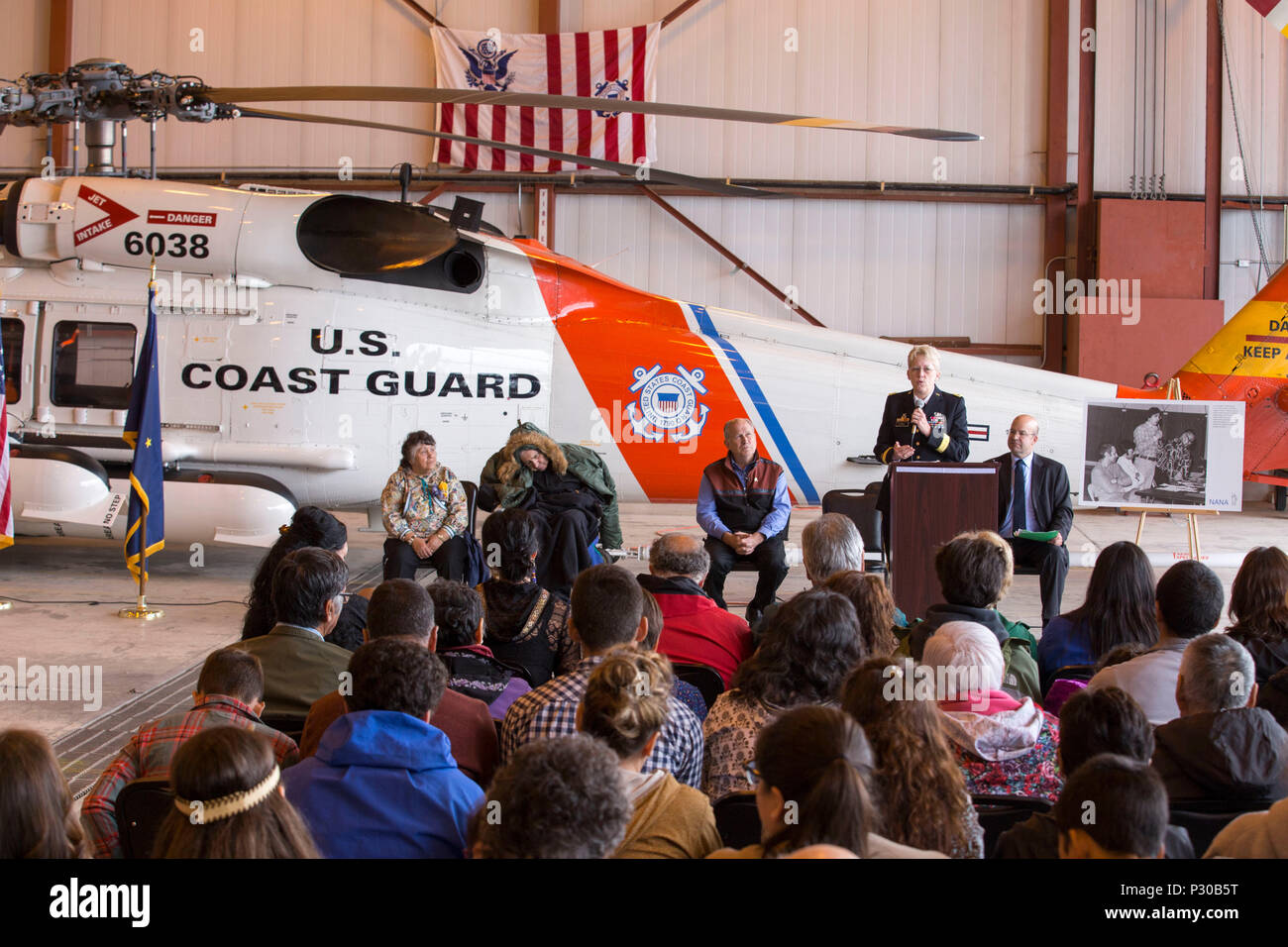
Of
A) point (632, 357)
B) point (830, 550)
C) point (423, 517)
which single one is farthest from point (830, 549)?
point (632, 357)

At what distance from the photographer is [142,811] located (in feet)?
8.43

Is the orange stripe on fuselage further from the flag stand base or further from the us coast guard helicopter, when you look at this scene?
the flag stand base

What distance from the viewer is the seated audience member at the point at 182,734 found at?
2.69 m

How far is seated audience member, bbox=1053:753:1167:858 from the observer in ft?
6.23

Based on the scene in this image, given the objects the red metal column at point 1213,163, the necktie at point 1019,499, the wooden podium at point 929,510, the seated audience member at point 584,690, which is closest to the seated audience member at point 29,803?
the seated audience member at point 584,690

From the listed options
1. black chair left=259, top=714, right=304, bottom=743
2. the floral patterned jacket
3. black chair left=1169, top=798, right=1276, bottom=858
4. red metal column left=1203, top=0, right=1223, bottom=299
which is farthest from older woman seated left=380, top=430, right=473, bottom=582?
red metal column left=1203, top=0, right=1223, bottom=299

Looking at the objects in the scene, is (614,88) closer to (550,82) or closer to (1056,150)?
(550,82)

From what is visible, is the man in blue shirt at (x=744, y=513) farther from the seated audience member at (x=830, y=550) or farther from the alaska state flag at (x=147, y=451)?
the alaska state flag at (x=147, y=451)

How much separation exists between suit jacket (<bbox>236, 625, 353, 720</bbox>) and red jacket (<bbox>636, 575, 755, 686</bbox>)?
3.59ft

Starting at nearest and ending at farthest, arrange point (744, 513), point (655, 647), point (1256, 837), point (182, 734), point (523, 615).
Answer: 1. point (1256, 837)
2. point (182, 734)
3. point (655, 647)
4. point (523, 615)
5. point (744, 513)

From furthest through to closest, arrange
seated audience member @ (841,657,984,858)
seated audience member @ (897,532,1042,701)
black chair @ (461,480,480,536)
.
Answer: black chair @ (461,480,480,536), seated audience member @ (897,532,1042,701), seated audience member @ (841,657,984,858)

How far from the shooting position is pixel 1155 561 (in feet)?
31.4

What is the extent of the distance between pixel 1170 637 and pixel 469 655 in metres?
2.15
